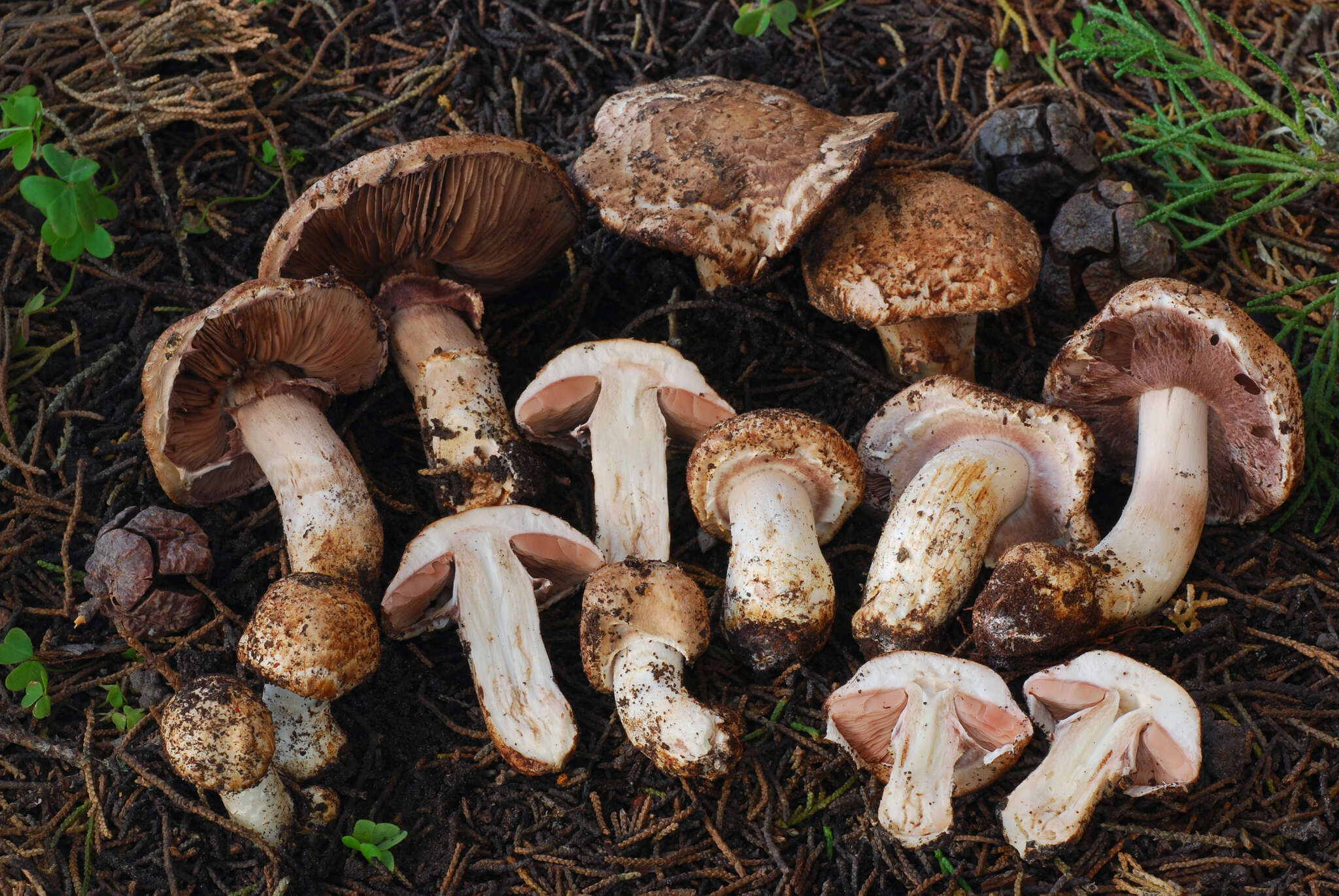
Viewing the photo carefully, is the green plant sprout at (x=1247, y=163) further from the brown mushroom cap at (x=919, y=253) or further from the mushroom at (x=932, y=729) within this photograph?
the mushroom at (x=932, y=729)

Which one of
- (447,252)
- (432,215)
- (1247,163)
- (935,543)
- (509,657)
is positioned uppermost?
(432,215)

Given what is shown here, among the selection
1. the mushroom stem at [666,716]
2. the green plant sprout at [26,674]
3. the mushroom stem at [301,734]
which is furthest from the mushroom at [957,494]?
the green plant sprout at [26,674]

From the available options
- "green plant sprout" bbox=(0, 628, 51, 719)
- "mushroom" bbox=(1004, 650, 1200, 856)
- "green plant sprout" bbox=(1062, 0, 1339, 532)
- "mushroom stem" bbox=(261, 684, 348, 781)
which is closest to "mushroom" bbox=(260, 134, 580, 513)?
"mushroom stem" bbox=(261, 684, 348, 781)

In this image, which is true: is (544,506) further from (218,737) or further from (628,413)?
(218,737)

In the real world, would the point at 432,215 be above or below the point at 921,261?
above

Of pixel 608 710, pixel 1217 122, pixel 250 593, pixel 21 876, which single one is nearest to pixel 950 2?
pixel 1217 122

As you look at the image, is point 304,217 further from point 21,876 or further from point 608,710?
point 21,876

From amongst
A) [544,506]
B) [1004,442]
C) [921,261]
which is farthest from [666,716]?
[921,261]

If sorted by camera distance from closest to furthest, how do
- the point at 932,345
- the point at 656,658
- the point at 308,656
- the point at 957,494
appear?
the point at 308,656, the point at 656,658, the point at 957,494, the point at 932,345
